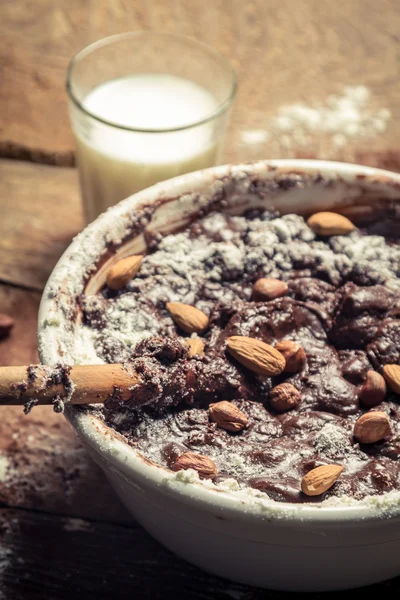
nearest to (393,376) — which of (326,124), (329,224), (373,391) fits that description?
(373,391)

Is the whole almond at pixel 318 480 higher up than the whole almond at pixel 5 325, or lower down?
higher up


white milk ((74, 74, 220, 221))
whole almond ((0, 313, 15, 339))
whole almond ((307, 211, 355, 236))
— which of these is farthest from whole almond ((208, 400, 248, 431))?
white milk ((74, 74, 220, 221))

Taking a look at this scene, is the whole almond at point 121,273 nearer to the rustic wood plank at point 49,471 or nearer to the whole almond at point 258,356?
the whole almond at point 258,356

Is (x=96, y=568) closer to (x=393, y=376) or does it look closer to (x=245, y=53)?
(x=393, y=376)

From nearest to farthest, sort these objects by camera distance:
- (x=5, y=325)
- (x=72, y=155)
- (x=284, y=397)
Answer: (x=284, y=397)
(x=5, y=325)
(x=72, y=155)

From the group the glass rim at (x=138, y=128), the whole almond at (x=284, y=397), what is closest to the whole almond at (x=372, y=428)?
the whole almond at (x=284, y=397)
